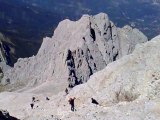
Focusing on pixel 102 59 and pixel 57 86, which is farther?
pixel 102 59

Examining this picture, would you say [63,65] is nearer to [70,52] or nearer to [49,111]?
[70,52]

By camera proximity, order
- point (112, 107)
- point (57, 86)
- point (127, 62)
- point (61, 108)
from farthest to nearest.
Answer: point (57, 86), point (61, 108), point (127, 62), point (112, 107)

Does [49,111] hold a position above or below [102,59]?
below

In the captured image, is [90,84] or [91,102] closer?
[91,102]

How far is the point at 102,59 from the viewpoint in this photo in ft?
655

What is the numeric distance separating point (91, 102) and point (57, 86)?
112 m

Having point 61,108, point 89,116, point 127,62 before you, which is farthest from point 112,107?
point 61,108

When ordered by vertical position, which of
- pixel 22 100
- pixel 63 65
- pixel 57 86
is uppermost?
pixel 63 65

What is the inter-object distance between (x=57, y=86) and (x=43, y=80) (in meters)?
32.8

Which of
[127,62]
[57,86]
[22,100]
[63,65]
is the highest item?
[63,65]

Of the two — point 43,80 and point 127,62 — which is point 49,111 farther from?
point 43,80

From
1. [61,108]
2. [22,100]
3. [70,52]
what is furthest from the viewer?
[70,52]

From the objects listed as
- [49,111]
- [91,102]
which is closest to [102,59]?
[49,111]

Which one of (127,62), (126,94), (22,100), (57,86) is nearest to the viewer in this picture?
(126,94)
